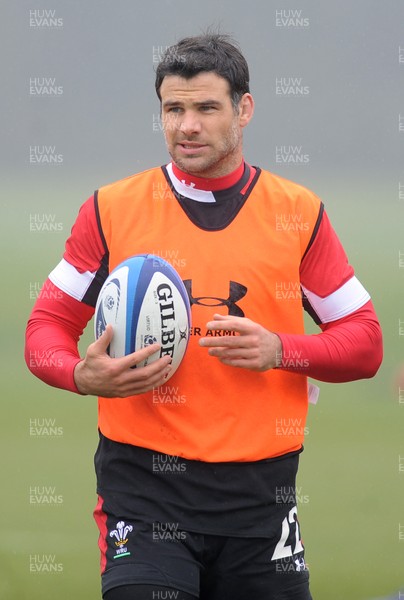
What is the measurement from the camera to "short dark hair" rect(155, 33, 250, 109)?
268cm

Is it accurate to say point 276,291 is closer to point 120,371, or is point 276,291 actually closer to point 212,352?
point 212,352

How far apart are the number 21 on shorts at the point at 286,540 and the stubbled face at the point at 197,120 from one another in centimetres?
89

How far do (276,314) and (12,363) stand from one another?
288cm

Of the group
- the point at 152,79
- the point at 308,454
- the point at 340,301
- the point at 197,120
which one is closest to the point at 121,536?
the point at 340,301

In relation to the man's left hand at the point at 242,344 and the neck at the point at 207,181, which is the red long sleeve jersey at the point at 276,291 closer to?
the neck at the point at 207,181

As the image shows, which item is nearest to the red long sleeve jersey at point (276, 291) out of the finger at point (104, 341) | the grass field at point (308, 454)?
the finger at point (104, 341)

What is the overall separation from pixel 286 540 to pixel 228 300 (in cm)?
61

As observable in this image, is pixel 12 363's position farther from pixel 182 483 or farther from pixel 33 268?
pixel 182 483

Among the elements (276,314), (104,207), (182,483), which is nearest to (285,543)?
(182,483)

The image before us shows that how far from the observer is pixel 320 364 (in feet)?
8.61

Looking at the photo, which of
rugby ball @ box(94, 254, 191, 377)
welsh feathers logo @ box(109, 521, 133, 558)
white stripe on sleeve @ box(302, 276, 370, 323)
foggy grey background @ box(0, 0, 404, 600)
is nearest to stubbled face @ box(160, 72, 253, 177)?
rugby ball @ box(94, 254, 191, 377)

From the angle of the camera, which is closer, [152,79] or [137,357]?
[137,357]

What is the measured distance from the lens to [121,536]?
2543 mm

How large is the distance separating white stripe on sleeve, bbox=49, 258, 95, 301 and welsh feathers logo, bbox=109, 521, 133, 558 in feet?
1.89
